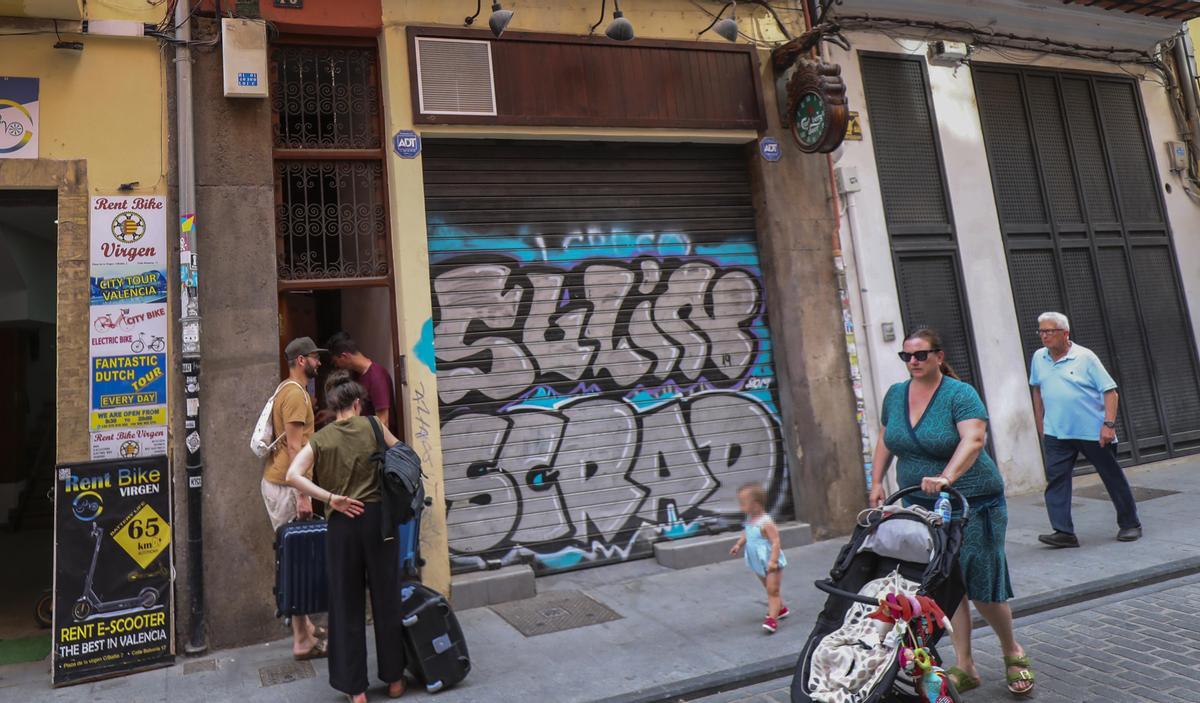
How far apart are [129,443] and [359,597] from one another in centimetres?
263

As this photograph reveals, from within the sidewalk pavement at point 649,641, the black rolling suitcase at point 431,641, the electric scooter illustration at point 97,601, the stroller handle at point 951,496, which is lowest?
the sidewalk pavement at point 649,641

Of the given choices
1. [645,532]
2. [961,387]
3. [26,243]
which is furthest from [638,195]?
[26,243]

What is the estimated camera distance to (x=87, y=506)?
536 centimetres

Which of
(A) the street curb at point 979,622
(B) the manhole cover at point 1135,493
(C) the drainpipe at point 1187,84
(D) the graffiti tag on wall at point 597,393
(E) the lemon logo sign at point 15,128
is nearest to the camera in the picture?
(A) the street curb at point 979,622

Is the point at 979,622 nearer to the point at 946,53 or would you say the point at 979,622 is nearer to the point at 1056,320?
the point at 1056,320

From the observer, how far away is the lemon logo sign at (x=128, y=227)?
6.03 meters

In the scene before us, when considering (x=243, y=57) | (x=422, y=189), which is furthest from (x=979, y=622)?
(x=243, y=57)

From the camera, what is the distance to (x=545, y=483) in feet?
24.1

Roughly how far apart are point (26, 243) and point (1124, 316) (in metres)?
13.3

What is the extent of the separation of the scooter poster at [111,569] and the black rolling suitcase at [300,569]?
1.05 m

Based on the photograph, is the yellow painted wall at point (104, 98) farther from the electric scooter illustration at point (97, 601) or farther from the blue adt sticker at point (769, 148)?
the blue adt sticker at point (769, 148)

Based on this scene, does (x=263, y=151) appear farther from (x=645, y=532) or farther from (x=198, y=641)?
(x=645, y=532)

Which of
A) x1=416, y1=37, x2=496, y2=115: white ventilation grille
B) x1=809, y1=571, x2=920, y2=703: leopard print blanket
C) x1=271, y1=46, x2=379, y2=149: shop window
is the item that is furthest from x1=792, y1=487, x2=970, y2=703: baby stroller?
x1=271, y1=46, x2=379, y2=149: shop window

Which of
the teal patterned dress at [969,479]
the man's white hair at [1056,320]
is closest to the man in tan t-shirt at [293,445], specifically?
the teal patterned dress at [969,479]
